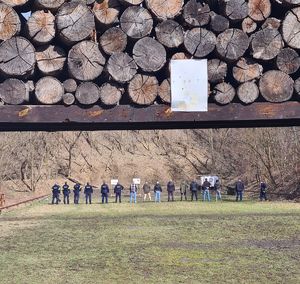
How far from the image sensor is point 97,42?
8.58 m

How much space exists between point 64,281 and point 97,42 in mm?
3278

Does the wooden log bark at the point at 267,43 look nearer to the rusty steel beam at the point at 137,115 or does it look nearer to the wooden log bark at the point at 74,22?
the rusty steel beam at the point at 137,115

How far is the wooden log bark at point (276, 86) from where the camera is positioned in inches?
332

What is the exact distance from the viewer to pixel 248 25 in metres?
8.66

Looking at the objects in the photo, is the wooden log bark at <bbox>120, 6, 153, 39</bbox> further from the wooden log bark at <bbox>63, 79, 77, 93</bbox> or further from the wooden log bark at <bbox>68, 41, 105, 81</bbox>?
the wooden log bark at <bbox>63, 79, 77, 93</bbox>

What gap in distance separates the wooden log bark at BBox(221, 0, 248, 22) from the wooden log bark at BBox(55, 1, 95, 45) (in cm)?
178

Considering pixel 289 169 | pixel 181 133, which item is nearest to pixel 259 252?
pixel 289 169

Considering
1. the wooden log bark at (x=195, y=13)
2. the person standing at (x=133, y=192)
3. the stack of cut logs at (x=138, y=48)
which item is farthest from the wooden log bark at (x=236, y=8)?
the person standing at (x=133, y=192)

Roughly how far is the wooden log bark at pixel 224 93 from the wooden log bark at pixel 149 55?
81cm

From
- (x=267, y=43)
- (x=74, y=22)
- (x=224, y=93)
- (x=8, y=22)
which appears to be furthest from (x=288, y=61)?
(x=8, y=22)

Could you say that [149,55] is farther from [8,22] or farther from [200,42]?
[8,22]

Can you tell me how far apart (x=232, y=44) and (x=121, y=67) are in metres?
1.52

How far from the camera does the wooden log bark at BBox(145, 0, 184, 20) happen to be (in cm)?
838

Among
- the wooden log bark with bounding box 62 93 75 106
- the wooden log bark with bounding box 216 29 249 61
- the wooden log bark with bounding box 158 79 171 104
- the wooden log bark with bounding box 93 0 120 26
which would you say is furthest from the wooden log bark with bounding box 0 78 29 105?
the wooden log bark with bounding box 216 29 249 61
